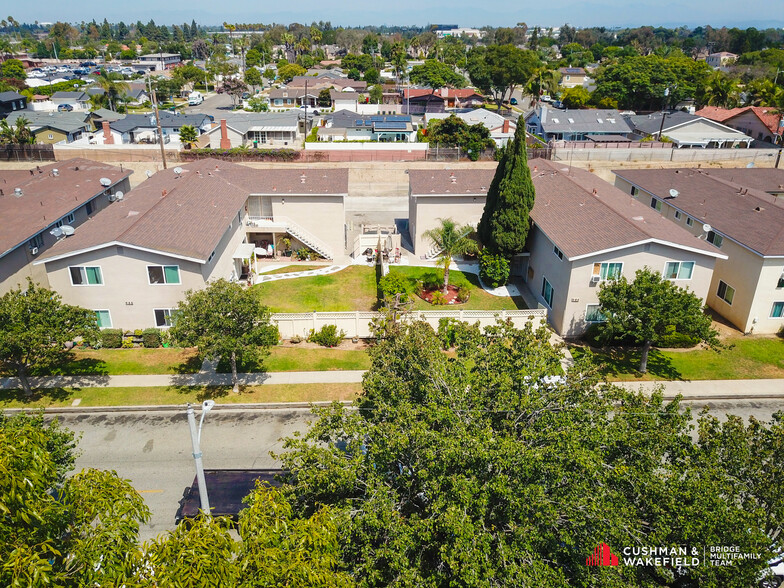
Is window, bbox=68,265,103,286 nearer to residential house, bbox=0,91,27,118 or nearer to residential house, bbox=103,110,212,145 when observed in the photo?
residential house, bbox=103,110,212,145

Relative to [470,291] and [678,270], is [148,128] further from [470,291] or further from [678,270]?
[678,270]

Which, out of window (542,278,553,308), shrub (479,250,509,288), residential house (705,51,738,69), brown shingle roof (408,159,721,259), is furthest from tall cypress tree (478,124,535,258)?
residential house (705,51,738,69)

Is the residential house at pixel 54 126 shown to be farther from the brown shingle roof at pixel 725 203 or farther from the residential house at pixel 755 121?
the residential house at pixel 755 121

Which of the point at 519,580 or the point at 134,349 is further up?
the point at 519,580

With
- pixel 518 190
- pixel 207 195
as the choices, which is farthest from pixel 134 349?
pixel 518 190

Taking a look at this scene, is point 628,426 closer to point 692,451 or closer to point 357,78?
point 692,451

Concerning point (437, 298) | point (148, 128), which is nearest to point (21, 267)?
point (437, 298)
